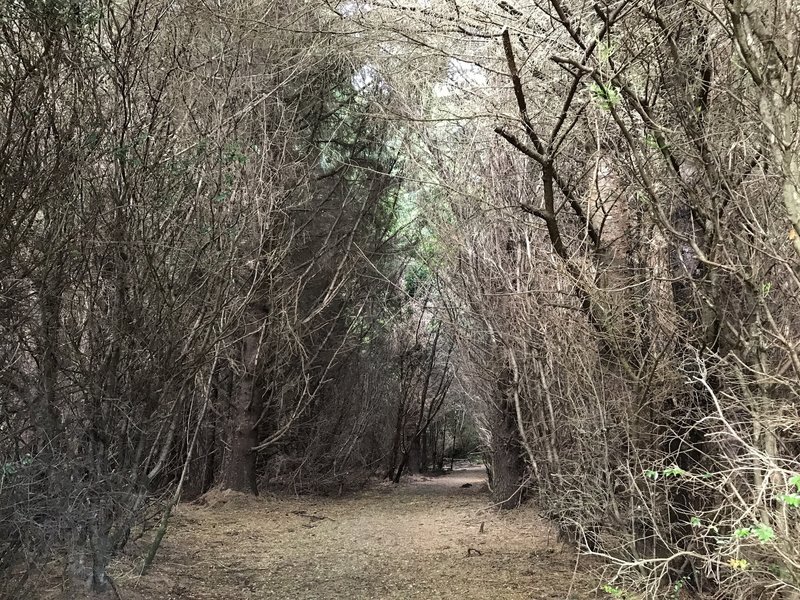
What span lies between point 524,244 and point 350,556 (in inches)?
146

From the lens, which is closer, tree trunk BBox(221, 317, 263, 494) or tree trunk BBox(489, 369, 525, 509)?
tree trunk BBox(489, 369, 525, 509)

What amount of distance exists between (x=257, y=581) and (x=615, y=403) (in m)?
3.29

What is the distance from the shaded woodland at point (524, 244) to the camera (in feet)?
10.5

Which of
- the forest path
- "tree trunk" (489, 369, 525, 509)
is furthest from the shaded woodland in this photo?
"tree trunk" (489, 369, 525, 509)

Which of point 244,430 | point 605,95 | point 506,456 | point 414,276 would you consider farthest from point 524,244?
point 414,276

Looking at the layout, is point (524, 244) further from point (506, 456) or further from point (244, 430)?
point (244, 430)

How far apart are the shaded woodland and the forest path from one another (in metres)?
0.41

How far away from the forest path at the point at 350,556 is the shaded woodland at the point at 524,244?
0.41 m

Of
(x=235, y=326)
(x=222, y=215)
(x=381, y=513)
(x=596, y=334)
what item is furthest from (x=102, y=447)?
(x=381, y=513)

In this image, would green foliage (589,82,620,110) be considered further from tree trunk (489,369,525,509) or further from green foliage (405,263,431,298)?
green foliage (405,263,431,298)

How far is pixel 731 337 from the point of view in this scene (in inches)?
147

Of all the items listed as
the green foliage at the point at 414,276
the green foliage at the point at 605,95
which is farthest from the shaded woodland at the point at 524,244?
the green foliage at the point at 414,276

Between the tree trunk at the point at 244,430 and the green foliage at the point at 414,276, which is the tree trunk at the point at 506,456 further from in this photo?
the green foliage at the point at 414,276

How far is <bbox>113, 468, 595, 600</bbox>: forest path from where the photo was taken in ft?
15.6
